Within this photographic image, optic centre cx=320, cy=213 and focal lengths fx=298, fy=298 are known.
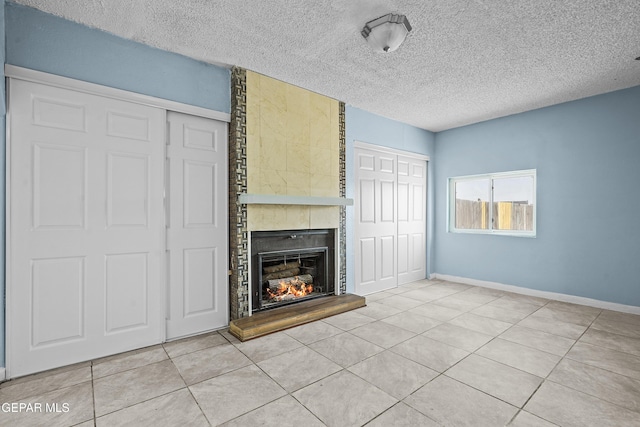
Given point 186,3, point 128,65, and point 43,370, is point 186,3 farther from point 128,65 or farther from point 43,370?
point 43,370

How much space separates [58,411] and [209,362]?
97 cm

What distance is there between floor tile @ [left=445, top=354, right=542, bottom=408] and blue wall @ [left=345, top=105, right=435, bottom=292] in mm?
2114

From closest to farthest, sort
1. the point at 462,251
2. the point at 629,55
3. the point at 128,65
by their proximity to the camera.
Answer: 1. the point at 128,65
2. the point at 629,55
3. the point at 462,251

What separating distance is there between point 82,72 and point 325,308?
10.9ft

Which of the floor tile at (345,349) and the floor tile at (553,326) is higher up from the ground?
the floor tile at (345,349)

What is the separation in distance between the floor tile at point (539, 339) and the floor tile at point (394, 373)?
125 centimetres

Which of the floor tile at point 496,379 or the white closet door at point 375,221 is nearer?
the floor tile at point 496,379

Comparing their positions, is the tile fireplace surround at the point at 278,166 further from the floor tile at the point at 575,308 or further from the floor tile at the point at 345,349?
the floor tile at the point at 575,308

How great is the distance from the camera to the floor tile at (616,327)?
3.17 metres

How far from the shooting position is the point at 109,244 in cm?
265

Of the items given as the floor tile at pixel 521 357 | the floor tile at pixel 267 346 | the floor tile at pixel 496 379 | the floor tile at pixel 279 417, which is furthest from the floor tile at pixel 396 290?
the floor tile at pixel 279 417

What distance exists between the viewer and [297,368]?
2436mm

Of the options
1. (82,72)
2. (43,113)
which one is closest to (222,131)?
(82,72)

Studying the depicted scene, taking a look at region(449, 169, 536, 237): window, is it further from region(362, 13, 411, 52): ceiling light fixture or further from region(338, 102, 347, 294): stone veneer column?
region(362, 13, 411, 52): ceiling light fixture
